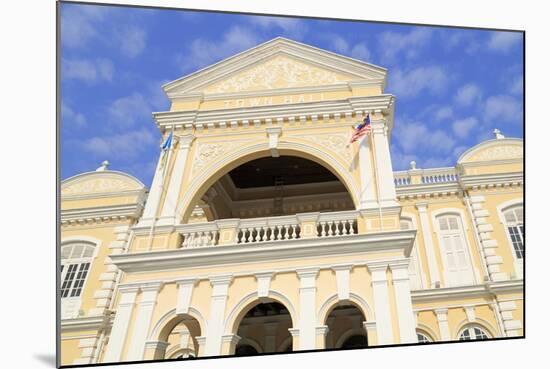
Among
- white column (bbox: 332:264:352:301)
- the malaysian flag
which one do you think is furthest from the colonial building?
the malaysian flag

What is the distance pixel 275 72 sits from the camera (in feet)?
24.8

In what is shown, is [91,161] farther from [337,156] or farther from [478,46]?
[478,46]

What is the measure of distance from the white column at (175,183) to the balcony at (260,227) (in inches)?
11.8

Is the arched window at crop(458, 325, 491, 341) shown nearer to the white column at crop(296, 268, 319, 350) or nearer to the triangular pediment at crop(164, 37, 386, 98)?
the white column at crop(296, 268, 319, 350)

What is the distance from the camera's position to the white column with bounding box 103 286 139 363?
5.22 metres

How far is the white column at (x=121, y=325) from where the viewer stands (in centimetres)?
522

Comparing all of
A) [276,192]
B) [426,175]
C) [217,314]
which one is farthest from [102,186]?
[426,175]

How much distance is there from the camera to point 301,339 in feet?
16.7

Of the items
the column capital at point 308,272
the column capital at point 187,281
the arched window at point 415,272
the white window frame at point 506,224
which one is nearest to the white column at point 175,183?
the column capital at point 187,281

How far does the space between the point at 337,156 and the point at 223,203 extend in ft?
9.68

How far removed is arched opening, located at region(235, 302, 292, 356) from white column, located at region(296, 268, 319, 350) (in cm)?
225

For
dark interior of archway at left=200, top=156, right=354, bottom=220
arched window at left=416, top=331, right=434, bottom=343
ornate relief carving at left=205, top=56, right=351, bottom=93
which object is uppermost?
ornate relief carving at left=205, top=56, right=351, bottom=93

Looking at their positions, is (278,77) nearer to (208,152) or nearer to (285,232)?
(208,152)

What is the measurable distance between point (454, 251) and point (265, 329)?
4.73 metres
